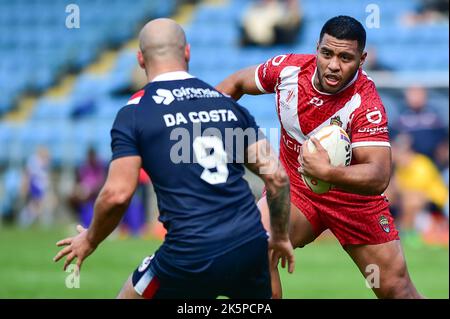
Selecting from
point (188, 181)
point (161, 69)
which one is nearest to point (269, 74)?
point (161, 69)

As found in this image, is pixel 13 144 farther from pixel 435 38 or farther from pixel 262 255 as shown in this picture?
pixel 262 255

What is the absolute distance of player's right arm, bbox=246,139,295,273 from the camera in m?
5.37

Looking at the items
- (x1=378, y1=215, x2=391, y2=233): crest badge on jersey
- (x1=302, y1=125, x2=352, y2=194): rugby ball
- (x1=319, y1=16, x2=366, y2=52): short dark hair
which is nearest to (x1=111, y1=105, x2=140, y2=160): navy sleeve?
(x1=302, y1=125, x2=352, y2=194): rugby ball

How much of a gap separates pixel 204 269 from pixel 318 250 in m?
10.7

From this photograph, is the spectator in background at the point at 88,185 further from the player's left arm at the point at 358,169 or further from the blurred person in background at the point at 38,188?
the player's left arm at the point at 358,169

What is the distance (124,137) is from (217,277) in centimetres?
97

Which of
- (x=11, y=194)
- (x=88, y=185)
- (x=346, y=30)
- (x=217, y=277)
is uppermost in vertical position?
(x=346, y=30)

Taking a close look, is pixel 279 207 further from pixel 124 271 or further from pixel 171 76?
pixel 124 271

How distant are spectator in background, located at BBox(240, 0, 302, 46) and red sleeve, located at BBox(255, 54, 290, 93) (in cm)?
1260

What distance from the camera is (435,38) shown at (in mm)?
20047

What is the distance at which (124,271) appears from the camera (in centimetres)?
1216

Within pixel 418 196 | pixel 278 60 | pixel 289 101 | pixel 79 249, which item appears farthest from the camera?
pixel 418 196

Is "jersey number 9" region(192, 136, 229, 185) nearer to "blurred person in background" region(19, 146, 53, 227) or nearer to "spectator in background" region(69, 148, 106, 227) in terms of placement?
"spectator in background" region(69, 148, 106, 227)

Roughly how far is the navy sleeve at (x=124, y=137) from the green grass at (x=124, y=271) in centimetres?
482
